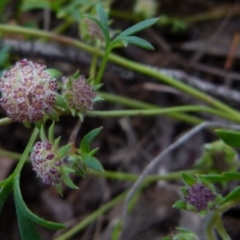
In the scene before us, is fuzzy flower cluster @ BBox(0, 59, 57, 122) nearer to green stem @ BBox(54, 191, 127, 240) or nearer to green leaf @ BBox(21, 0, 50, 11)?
green stem @ BBox(54, 191, 127, 240)

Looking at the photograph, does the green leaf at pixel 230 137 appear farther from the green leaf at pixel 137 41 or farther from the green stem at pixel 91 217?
the green stem at pixel 91 217

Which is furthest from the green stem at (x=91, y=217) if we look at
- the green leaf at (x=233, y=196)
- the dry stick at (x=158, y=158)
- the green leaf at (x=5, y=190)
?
the green leaf at (x=233, y=196)

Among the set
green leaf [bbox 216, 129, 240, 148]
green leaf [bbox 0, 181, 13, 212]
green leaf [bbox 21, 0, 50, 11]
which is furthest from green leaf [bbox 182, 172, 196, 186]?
green leaf [bbox 21, 0, 50, 11]

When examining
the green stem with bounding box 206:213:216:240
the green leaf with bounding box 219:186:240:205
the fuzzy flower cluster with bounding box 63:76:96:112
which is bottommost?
the green stem with bounding box 206:213:216:240

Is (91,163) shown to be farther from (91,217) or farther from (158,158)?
(91,217)

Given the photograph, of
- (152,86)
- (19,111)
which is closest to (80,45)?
(152,86)

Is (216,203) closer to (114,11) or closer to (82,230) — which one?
(82,230)

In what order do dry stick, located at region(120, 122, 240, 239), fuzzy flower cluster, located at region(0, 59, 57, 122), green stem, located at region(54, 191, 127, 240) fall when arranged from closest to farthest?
1. fuzzy flower cluster, located at region(0, 59, 57, 122)
2. dry stick, located at region(120, 122, 240, 239)
3. green stem, located at region(54, 191, 127, 240)
